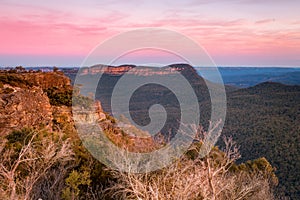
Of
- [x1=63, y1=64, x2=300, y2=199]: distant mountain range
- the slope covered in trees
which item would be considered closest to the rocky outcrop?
the slope covered in trees

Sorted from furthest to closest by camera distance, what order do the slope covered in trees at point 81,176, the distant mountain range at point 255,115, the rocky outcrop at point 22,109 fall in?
the distant mountain range at point 255,115 → the rocky outcrop at point 22,109 → the slope covered in trees at point 81,176

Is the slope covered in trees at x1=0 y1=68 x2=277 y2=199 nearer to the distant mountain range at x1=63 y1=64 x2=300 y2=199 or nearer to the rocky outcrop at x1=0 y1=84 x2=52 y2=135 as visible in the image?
the rocky outcrop at x1=0 y1=84 x2=52 y2=135

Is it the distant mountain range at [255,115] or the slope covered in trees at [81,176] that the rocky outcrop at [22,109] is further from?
the distant mountain range at [255,115]

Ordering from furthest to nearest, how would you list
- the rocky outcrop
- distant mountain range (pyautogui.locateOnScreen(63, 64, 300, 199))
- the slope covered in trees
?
distant mountain range (pyautogui.locateOnScreen(63, 64, 300, 199)) → the rocky outcrop → the slope covered in trees

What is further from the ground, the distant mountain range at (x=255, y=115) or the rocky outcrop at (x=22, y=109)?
the rocky outcrop at (x=22, y=109)

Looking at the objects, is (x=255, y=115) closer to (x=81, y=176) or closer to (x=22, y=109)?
(x=22, y=109)

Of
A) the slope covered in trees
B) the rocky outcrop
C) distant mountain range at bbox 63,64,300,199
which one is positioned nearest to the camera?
the slope covered in trees

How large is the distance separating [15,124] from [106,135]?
5080 mm

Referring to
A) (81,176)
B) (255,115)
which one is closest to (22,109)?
(81,176)

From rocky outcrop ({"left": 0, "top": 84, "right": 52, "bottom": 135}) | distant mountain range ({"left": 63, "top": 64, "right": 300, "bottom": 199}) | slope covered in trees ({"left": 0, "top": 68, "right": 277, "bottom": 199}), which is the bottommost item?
distant mountain range ({"left": 63, "top": 64, "right": 300, "bottom": 199})

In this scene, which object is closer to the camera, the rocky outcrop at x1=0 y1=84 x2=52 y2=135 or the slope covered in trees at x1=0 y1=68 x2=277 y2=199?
the slope covered in trees at x1=0 y1=68 x2=277 y2=199

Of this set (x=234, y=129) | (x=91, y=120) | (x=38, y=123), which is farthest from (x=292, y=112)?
(x=38, y=123)

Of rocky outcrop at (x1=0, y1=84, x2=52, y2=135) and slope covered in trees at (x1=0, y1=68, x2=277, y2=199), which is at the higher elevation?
rocky outcrop at (x1=0, y1=84, x2=52, y2=135)

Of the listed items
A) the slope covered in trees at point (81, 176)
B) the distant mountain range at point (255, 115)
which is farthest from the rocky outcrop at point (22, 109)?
the distant mountain range at point (255, 115)
